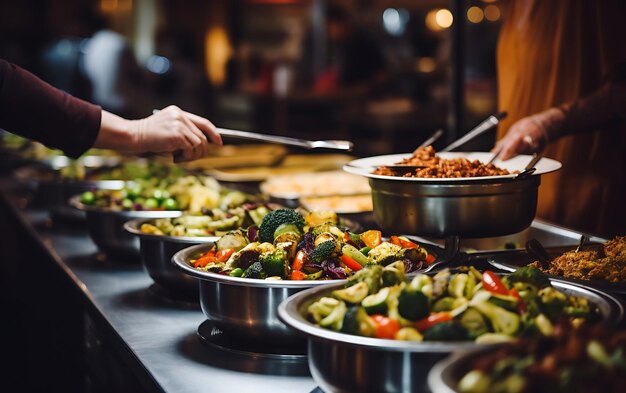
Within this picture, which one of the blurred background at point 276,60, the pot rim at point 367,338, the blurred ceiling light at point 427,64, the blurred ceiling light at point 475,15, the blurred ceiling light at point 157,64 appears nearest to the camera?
the pot rim at point 367,338

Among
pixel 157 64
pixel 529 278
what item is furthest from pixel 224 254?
pixel 157 64

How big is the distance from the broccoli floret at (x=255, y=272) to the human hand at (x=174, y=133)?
737 mm

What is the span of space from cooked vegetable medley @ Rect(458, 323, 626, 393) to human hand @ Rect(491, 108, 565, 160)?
1368 mm

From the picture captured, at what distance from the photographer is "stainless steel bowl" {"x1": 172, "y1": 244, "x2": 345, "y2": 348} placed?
175 centimetres

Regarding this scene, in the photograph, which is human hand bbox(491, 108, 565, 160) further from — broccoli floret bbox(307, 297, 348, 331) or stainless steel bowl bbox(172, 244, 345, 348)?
broccoli floret bbox(307, 297, 348, 331)

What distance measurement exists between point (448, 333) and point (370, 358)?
0.13m

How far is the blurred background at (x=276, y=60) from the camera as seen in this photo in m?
8.45

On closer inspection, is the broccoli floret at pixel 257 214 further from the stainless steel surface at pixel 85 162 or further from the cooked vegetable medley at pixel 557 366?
the stainless steel surface at pixel 85 162

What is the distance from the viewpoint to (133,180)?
12.8 feet

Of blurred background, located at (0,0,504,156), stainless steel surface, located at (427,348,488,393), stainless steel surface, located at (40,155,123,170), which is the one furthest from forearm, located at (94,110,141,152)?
blurred background, located at (0,0,504,156)

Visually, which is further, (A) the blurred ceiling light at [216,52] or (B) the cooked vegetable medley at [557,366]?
(A) the blurred ceiling light at [216,52]

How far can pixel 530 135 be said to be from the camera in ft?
8.62

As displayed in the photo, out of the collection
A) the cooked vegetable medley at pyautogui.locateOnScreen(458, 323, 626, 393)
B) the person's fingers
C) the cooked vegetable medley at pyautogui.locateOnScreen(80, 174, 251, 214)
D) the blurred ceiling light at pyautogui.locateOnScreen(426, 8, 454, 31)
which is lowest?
the cooked vegetable medley at pyautogui.locateOnScreen(80, 174, 251, 214)

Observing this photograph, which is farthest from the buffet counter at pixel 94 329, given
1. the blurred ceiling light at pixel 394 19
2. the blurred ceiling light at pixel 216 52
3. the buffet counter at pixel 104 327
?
the blurred ceiling light at pixel 216 52
